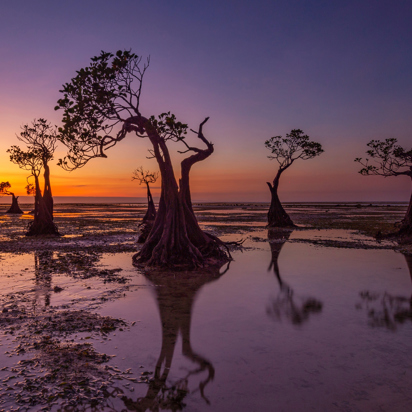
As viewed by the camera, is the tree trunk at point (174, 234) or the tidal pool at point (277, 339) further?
the tree trunk at point (174, 234)

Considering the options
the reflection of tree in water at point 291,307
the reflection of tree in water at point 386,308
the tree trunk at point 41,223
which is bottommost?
the reflection of tree in water at point 291,307

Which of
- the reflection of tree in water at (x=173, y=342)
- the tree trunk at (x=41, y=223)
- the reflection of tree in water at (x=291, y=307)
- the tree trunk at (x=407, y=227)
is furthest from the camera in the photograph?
the tree trunk at (x=41, y=223)

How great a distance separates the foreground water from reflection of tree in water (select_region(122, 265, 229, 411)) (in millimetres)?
24

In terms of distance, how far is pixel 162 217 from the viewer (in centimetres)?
1700

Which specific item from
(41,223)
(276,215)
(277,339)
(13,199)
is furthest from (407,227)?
(13,199)

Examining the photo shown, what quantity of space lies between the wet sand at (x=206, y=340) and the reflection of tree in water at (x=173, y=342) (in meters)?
0.03

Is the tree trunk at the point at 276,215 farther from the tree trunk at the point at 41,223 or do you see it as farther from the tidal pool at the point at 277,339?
the tidal pool at the point at 277,339

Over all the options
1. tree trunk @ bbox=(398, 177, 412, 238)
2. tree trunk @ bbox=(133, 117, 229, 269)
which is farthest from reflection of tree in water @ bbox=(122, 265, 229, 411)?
tree trunk @ bbox=(398, 177, 412, 238)

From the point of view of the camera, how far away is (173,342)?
23.2 ft

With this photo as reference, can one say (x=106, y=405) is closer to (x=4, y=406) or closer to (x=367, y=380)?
(x=4, y=406)

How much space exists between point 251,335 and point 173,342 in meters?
1.76

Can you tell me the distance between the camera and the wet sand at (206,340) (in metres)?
5.02

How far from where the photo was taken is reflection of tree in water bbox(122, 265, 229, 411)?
489 centimetres

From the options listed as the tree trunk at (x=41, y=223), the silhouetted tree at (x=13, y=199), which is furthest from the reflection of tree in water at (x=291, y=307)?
the silhouetted tree at (x=13, y=199)
